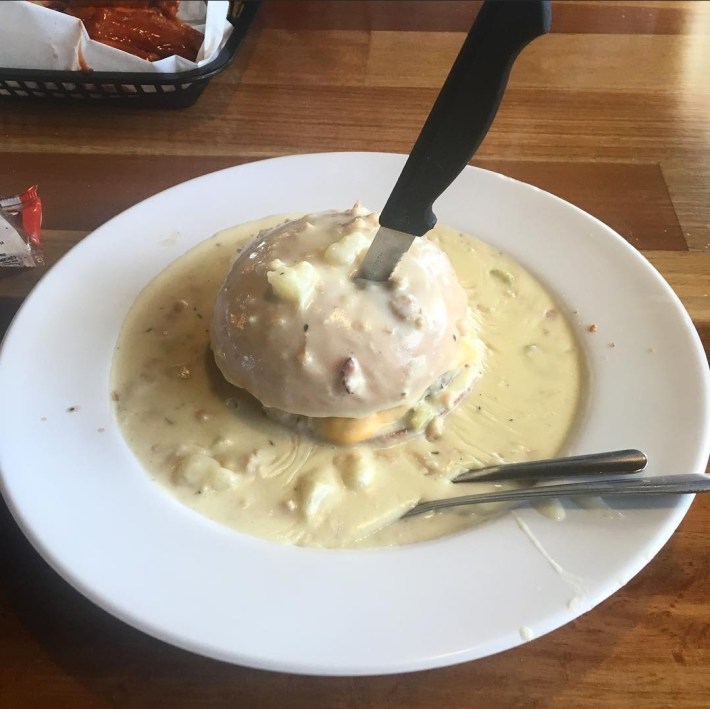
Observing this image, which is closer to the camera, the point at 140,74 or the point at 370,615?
the point at 370,615

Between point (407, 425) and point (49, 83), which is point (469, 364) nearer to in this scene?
point (407, 425)

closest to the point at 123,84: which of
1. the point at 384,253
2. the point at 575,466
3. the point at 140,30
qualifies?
the point at 140,30

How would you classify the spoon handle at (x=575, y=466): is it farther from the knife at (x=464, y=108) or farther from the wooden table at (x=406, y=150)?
the knife at (x=464, y=108)

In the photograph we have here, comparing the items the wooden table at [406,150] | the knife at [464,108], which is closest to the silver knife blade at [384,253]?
the knife at [464,108]

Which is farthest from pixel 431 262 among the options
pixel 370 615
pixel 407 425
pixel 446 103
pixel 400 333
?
pixel 370 615

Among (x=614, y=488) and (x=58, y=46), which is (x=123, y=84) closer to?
(x=58, y=46)

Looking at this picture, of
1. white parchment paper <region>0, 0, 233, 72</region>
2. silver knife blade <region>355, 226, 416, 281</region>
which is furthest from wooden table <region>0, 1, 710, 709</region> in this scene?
silver knife blade <region>355, 226, 416, 281</region>
